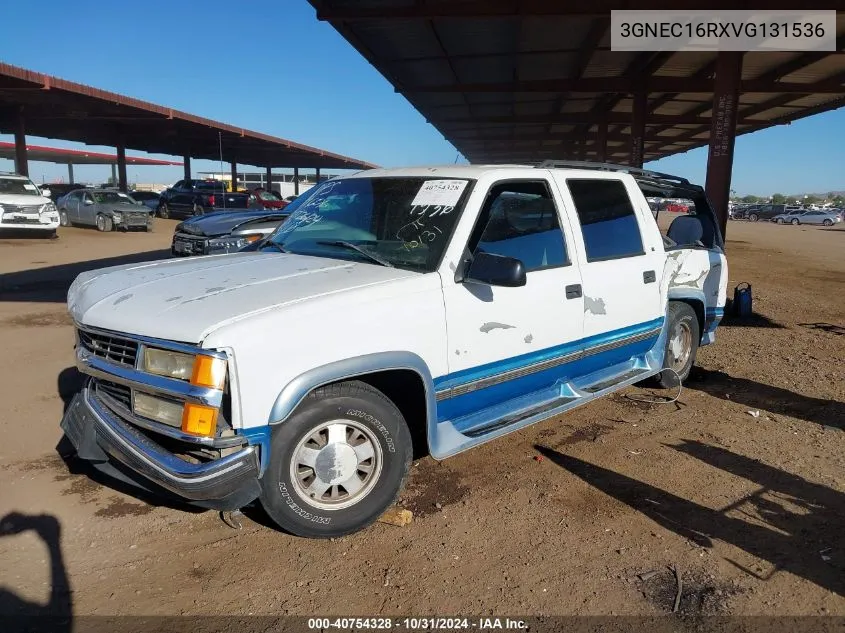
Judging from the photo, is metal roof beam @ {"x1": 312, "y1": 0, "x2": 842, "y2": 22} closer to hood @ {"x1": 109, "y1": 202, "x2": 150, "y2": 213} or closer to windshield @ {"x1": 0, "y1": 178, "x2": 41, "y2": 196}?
windshield @ {"x1": 0, "y1": 178, "x2": 41, "y2": 196}

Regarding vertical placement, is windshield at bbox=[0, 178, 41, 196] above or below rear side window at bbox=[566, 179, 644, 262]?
above

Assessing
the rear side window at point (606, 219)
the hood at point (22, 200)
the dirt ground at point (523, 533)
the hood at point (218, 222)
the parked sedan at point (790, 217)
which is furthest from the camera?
the parked sedan at point (790, 217)

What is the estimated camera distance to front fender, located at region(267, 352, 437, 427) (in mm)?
2730

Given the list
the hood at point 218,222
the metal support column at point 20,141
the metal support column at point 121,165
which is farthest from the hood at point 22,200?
the metal support column at point 121,165

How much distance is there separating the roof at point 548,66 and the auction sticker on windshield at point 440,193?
13.5ft

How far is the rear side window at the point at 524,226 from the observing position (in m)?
3.72

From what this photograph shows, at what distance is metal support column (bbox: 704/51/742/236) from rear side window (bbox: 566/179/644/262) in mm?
6745

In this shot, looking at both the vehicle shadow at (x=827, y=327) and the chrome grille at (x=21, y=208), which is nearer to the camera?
the vehicle shadow at (x=827, y=327)

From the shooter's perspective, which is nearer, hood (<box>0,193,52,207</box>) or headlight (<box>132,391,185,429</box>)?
headlight (<box>132,391,185,429</box>)

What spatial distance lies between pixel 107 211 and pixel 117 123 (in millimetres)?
12224

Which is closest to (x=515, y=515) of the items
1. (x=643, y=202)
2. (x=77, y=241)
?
(x=643, y=202)

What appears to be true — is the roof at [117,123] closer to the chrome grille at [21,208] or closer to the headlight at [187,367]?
the chrome grille at [21,208]

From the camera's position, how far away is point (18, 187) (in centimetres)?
1916

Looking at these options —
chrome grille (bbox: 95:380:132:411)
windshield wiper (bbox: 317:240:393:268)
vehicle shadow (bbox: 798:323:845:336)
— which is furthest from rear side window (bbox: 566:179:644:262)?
vehicle shadow (bbox: 798:323:845:336)
